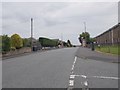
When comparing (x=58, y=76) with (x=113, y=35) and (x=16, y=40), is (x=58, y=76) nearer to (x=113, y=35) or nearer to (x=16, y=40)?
(x=16, y=40)

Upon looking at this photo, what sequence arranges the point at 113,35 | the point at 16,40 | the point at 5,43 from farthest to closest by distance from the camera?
1. the point at 113,35
2. the point at 16,40
3. the point at 5,43

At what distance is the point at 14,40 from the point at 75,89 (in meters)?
39.5

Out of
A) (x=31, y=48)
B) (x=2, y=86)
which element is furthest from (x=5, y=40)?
(x=2, y=86)

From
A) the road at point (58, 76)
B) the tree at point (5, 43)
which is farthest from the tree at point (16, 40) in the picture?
the road at point (58, 76)

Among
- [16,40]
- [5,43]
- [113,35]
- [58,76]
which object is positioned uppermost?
[113,35]

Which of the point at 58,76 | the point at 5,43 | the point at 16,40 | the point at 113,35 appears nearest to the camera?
the point at 58,76

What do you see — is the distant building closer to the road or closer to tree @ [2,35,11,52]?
tree @ [2,35,11,52]

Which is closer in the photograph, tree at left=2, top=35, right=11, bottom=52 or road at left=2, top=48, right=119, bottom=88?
road at left=2, top=48, right=119, bottom=88

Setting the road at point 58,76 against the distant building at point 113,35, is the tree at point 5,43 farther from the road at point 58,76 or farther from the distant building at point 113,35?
the distant building at point 113,35

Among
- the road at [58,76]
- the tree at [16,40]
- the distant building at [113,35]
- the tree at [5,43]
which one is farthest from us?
the distant building at [113,35]

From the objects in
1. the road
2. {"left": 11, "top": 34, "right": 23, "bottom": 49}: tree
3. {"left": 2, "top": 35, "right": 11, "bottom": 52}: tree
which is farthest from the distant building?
the road

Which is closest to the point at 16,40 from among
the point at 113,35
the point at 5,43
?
the point at 5,43

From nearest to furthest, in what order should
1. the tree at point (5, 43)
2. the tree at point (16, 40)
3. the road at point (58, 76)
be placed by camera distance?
the road at point (58, 76), the tree at point (5, 43), the tree at point (16, 40)

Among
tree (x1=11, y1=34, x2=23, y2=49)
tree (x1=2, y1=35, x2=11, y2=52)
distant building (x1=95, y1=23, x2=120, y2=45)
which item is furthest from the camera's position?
distant building (x1=95, y1=23, x2=120, y2=45)
